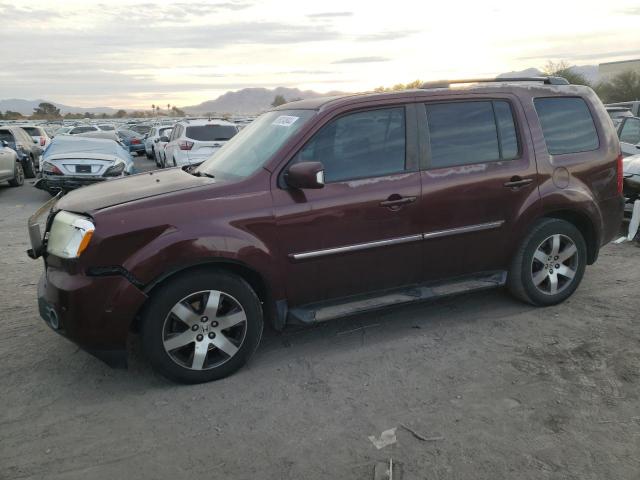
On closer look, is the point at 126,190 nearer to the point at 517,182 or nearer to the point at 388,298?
the point at 388,298

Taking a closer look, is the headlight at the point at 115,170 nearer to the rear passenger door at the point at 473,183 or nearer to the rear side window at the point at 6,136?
the rear side window at the point at 6,136

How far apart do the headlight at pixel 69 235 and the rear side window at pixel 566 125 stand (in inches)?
146

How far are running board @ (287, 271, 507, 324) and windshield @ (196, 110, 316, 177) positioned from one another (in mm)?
1086

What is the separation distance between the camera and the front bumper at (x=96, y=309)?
3500mm

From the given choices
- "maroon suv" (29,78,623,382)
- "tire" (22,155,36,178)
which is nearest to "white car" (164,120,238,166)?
"tire" (22,155,36,178)

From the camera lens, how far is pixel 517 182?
460cm

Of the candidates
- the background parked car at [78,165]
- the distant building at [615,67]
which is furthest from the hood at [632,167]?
the distant building at [615,67]

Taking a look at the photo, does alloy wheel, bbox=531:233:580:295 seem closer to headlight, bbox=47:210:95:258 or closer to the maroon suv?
the maroon suv

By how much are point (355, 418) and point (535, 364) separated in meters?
1.47

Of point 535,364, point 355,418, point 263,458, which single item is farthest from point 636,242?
point 263,458

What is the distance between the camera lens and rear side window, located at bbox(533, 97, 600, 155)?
15.9ft

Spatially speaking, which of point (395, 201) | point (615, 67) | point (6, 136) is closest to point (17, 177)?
point (6, 136)

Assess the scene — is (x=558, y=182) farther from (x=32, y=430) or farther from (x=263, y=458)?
(x=32, y=430)

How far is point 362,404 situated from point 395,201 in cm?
150
